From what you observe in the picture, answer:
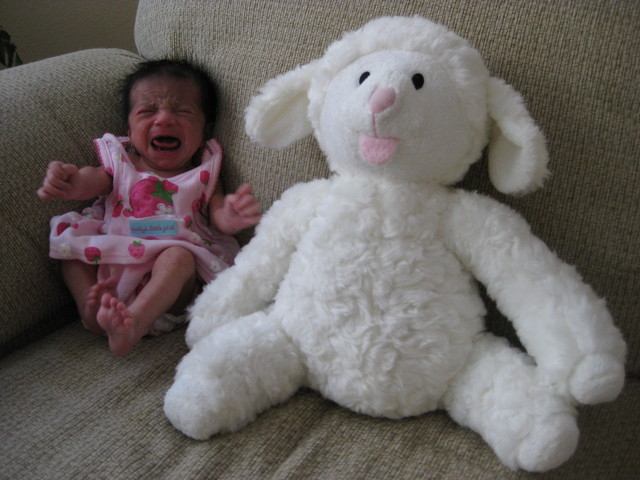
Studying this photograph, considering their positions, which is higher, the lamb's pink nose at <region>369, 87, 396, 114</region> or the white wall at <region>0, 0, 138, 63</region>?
the lamb's pink nose at <region>369, 87, 396, 114</region>

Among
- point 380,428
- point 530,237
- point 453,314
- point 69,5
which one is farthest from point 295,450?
point 69,5

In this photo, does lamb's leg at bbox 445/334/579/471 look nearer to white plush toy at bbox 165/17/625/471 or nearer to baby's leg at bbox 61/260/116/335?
white plush toy at bbox 165/17/625/471

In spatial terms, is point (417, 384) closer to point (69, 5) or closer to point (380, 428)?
point (380, 428)

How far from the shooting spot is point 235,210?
1.07m

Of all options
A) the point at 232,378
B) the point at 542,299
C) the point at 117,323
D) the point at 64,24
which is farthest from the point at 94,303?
the point at 64,24

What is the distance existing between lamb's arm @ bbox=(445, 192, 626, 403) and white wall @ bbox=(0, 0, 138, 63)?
1477 mm

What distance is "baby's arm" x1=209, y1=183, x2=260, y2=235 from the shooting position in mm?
1032

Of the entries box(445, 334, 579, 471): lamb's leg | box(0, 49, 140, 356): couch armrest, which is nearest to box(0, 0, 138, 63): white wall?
box(0, 49, 140, 356): couch armrest

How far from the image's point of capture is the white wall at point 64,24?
1871 mm

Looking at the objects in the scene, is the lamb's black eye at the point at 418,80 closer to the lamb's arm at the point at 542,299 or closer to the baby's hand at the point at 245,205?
the lamb's arm at the point at 542,299

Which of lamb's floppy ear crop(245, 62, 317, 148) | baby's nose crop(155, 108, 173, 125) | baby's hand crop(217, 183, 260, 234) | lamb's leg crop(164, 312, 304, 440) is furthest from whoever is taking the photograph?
baby's nose crop(155, 108, 173, 125)

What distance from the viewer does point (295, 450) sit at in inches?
31.9

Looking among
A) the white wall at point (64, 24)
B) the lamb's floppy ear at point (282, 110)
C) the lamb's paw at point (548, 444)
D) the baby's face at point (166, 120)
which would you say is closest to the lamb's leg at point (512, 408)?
the lamb's paw at point (548, 444)

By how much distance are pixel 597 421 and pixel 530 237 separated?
296 millimetres
